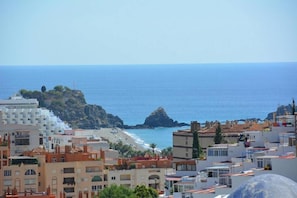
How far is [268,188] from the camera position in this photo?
2469cm

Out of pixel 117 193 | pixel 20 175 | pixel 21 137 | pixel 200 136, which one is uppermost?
pixel 21 137

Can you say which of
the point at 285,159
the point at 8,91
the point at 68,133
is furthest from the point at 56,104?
the point at 285,159

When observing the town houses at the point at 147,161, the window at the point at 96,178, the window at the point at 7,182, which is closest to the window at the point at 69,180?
the town houses at the point at 147,161

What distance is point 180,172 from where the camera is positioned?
39281 mm

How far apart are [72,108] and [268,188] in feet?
367

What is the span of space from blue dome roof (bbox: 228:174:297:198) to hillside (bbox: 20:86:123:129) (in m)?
99.2

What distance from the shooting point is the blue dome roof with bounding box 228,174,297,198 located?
24.5 m

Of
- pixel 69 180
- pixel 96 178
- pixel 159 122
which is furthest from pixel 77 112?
pixel 69 180

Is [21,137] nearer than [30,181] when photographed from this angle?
No

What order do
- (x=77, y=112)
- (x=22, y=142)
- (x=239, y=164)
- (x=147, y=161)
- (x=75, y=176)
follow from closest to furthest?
(x=239, y=164) < (x=75, y=176) < (x=147, y=161) < (x=22, y=142) < (x=77, y=112)

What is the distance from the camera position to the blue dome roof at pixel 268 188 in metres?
24.5

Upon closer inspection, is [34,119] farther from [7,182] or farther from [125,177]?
[7,182]

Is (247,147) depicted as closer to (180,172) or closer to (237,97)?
(180,172)

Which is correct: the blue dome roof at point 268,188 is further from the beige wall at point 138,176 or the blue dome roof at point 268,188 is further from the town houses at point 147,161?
the beige wall at point 138,176
